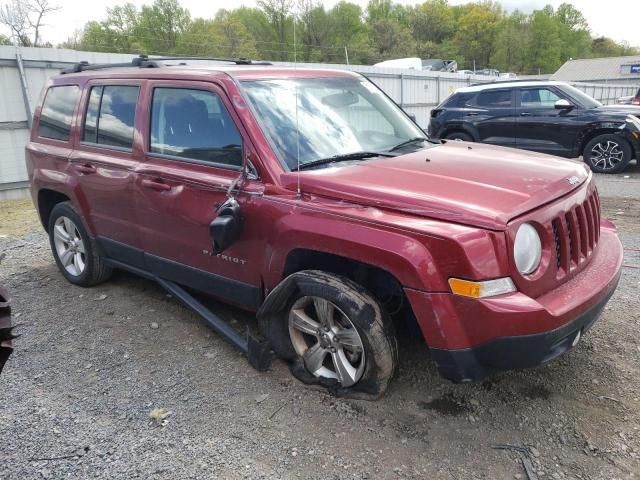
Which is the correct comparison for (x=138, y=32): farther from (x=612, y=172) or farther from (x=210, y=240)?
(x=210, y=240)

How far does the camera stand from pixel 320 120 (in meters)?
3.51

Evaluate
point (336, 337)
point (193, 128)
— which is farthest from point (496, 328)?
point (193, 128)

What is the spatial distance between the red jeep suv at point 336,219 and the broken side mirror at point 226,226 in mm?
11

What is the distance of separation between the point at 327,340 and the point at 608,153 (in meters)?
9.34

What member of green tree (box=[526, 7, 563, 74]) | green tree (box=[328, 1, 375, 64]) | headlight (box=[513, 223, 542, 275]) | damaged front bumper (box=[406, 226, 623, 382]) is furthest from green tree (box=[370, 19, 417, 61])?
damaged front bumper (box=[406, 226, 623, 382])

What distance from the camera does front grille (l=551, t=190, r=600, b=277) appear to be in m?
2.78

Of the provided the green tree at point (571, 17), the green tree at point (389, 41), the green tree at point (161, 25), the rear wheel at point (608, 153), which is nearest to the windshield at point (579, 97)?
the rear wheel at point (608, 153)

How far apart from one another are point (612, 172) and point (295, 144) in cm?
909

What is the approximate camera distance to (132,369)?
3.59 metres

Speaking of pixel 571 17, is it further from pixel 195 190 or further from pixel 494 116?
pixel 195 190

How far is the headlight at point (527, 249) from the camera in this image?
2.56m

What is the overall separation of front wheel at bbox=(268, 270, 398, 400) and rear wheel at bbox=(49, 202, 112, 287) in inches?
93.0

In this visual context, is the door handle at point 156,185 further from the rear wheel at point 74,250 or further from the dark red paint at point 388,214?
the rear wheel at point 74,250

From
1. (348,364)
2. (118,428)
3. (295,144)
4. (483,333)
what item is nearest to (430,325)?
(483,333)
